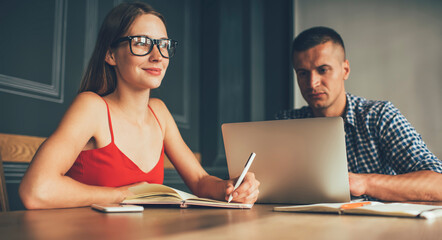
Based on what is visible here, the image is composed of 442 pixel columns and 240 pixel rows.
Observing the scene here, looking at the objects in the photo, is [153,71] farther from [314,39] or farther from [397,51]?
[397,51]

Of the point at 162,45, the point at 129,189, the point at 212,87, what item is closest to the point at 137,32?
the point at 162,45

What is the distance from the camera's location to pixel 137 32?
4.89 feet

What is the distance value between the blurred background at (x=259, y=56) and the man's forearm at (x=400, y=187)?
1.45m

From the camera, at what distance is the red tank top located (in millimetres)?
1438

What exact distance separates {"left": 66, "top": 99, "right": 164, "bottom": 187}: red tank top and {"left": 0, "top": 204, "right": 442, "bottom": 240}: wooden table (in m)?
0.56

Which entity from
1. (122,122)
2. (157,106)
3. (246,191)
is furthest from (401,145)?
(122,122)

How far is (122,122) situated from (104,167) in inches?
7.6

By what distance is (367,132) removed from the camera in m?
1.89

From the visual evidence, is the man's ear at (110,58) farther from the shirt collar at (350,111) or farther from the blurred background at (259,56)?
the shirt collar at (350,111)

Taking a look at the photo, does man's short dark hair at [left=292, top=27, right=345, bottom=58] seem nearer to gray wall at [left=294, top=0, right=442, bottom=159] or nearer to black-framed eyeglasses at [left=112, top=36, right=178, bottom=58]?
black-framed eyeglasses at [left=112, top=36, right=178, bottom=58]

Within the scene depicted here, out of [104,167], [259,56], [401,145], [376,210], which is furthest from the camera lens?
[259,56]

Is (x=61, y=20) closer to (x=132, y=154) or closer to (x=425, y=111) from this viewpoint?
(x=132, y=154)

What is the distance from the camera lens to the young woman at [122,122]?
130cm

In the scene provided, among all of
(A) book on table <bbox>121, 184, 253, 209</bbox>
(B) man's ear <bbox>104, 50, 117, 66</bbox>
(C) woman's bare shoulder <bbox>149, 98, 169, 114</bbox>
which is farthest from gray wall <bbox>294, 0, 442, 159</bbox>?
(A) book on table <bbox>121, 184, 253, 209</bbox>
